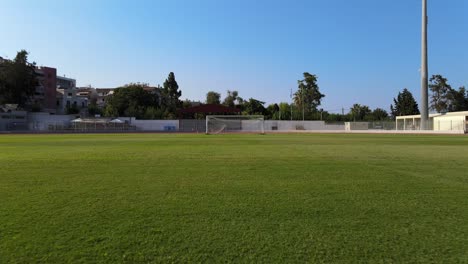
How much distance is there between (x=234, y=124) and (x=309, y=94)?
130ft

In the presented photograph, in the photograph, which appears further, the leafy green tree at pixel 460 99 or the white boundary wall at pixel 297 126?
the leafy green tree at pixel 460 99

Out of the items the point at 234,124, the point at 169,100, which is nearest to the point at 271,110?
the point at 169,100

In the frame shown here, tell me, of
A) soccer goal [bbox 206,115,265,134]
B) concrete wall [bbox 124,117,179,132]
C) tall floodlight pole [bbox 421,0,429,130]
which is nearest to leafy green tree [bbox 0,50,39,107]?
concrete wall [bbox 124,117,179,132]

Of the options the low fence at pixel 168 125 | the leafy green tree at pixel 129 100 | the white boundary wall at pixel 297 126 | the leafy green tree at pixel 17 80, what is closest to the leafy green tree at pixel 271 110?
the white boundary wall at pixel 297 126

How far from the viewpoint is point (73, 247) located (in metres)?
3.86

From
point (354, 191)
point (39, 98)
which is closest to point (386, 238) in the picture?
point (354, 191)

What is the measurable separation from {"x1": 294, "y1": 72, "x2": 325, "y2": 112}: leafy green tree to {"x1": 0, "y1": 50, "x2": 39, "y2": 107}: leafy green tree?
2541 inches

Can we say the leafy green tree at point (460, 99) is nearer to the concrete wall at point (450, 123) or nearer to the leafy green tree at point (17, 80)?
the concrete wall at point (450, 123)

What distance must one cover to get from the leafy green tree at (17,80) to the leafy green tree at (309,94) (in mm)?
64533

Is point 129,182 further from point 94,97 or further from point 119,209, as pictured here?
point 94,97

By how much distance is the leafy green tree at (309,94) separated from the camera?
94.2 meters

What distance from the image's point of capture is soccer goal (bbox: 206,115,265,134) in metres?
56.1

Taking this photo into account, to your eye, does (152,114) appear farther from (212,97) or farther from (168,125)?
(212,97)

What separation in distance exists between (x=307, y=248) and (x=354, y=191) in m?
3.13
